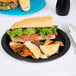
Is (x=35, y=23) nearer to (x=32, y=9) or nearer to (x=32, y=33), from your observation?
(x=32, y=33)

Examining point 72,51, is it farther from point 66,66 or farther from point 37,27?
point 37,27

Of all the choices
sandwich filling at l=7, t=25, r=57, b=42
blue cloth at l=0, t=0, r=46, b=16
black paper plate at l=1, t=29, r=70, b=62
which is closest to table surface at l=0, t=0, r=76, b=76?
black paper plate at l=1, t=29, r=70, b=62

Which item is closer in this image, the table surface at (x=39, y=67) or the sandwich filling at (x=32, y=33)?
the table surface at (x=39, y=67)

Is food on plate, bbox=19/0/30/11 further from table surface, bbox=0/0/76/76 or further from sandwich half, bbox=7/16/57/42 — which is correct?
table surface, bbox=0/0/76/76

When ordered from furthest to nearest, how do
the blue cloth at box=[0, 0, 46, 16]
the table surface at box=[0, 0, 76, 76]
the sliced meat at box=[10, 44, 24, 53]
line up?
1. the blue cloth at box=[0, 0, 46, 16]
2. the sliced meat at box=[10, 44, 24, 53]
3. the table surface at box=[0, 0, 76, 76]

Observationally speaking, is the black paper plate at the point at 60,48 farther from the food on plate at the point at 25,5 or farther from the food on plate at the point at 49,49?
the food on plate at the point at 25,5

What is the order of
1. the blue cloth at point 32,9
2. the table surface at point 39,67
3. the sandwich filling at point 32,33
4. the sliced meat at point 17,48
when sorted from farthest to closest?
the blue cloth at point 32,9, the sandwich filling at point 32,33, the sliced meat at point 17,48, the table surface at point 39,67

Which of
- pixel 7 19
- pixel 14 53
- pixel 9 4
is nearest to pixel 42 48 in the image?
pixel 14 53

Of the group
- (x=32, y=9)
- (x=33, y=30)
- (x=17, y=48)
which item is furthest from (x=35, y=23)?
(x=32, y=9)

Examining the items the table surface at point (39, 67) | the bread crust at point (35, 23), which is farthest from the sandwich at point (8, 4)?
the table surface at point (39, 67)
